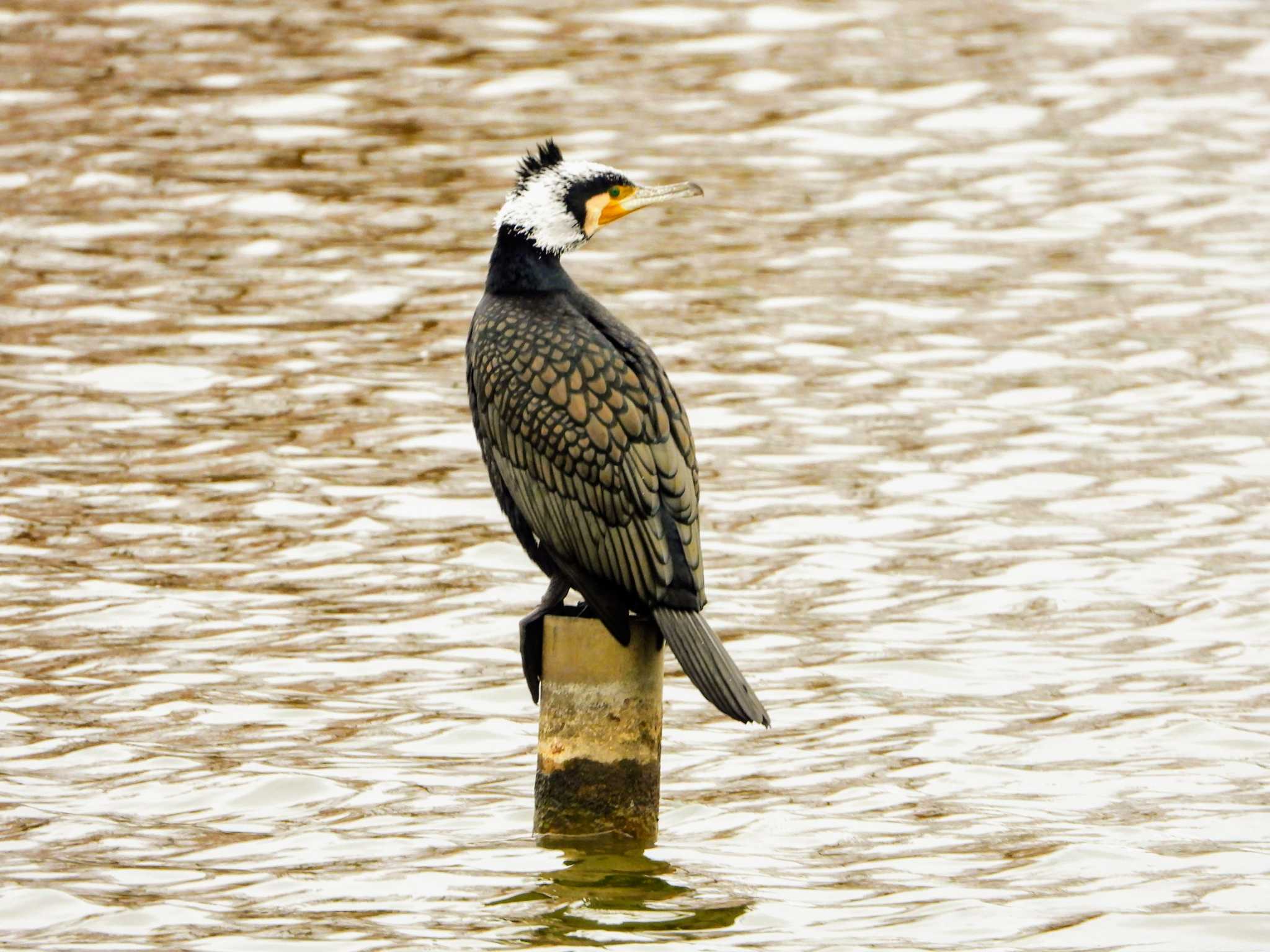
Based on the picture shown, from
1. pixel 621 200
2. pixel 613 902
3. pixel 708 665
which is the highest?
pixel 621 200

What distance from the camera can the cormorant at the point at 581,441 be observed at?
20.2ft

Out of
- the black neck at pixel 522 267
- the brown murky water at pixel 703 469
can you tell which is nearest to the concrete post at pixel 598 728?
the brown murky water at pixel 703 469

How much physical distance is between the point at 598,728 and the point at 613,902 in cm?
51

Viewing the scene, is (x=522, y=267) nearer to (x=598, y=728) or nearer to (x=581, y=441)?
(x=581, y=441)

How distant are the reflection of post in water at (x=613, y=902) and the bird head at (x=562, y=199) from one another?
69.6 inches

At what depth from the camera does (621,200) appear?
22.2 ft

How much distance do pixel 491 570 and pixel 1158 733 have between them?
3161 mm

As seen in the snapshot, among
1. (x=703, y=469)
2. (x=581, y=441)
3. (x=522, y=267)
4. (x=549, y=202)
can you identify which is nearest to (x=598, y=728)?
(x=581, y=441)

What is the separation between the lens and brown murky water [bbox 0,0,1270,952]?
629 centimetres

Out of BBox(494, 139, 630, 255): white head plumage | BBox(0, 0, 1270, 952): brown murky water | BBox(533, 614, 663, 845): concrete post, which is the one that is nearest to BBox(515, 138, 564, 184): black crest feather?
BBox(494, 139, 630, 255): white head plumage

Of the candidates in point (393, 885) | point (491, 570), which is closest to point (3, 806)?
point (393, 885)

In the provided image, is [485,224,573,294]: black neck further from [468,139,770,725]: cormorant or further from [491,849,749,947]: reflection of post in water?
[491,849,749,947]: reflection of post in water

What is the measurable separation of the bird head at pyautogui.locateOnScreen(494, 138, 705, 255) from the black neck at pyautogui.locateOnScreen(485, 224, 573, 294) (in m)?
0.02

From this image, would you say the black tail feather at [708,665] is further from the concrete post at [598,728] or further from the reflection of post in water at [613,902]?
the reflection of post in water at [613,902]
